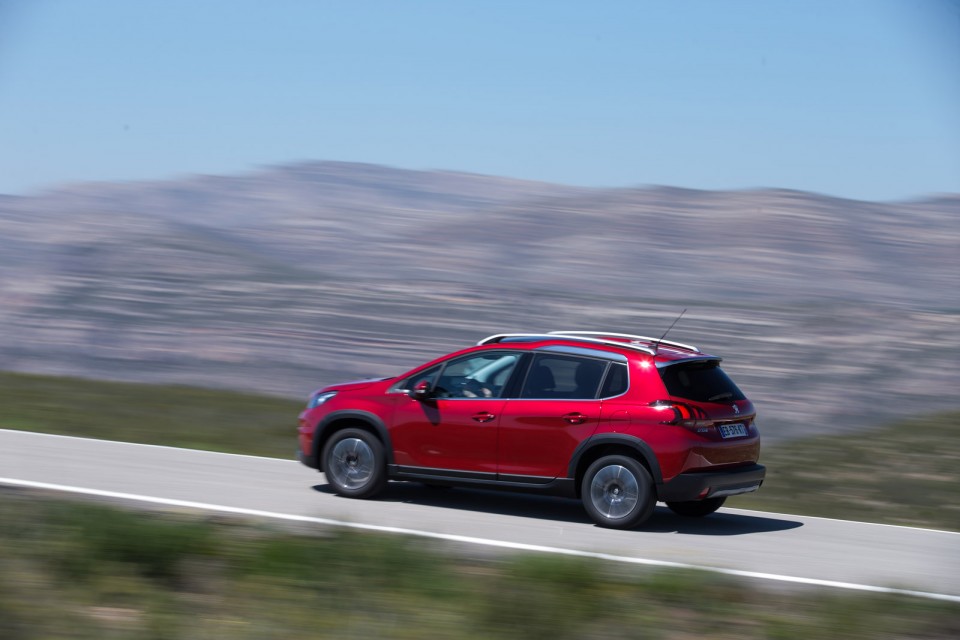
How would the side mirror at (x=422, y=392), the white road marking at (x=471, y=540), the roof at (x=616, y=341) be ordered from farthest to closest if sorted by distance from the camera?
the side mirror at (x=422, y=392) → the roof at (x=616, y=341) → the white road marking at (x=471, y=540)

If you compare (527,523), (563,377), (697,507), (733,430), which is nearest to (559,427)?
(563,377)

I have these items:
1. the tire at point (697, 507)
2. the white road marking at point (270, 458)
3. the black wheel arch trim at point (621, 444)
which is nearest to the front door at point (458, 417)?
the black wheel arch trim at point (621, 444)

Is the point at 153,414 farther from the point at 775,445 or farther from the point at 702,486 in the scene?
the point at 702,486

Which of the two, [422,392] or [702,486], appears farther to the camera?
[422,392]

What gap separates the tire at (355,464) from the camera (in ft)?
35.3

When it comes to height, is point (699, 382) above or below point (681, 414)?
above

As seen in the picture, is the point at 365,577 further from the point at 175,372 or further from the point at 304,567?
the point at 175,372

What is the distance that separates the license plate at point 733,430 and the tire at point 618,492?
2.56ft

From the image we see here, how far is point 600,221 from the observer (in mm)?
53969

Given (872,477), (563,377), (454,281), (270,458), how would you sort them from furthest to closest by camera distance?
(454,281)
(872,477)
(270,458)
(563,377)

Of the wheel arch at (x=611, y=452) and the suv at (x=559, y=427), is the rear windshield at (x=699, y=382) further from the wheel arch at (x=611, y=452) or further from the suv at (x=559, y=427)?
the wheel arch at (x=611, y=452)

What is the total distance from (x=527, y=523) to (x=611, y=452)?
95cm

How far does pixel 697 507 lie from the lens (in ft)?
35.4

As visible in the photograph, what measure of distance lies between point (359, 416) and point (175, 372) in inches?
801
